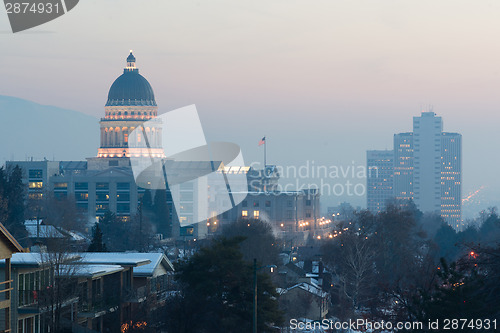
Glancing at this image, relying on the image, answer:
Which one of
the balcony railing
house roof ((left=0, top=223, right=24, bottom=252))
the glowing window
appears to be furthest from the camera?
the glowing window

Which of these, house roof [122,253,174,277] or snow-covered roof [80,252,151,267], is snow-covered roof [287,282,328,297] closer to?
house roof [122,253,174,277]

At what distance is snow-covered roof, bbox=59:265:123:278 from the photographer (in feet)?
128

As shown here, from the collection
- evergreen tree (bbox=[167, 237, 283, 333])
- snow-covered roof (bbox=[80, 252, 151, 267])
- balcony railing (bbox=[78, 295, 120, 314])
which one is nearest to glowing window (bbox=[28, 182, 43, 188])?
snow-covered roof (bbox=[80, 252, 151, 267])

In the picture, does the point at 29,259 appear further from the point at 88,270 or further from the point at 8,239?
the point at 8,239

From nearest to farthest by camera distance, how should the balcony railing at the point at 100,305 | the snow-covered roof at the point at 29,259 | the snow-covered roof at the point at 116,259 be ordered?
the snow-covered roof at the point at 29,259, the balcony railing at the point at 100,305, the snow-covered roof at the point at 116,259

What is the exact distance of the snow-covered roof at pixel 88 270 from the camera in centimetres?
3897

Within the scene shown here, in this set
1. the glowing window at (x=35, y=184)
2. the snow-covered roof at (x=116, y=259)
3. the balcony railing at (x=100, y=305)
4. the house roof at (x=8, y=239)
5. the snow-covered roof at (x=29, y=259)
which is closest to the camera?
the house roof at (x=8, y=239)

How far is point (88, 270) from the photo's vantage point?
40875mm

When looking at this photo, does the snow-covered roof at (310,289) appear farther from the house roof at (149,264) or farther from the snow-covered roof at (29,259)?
the snow-covered roof at (29,259)

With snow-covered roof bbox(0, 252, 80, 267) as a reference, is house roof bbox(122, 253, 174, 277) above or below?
below

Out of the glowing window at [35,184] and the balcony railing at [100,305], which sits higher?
the glowing window at [35,184]

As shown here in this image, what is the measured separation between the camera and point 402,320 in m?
41.6

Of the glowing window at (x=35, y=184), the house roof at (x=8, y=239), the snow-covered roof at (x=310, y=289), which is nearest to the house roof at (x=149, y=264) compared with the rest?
the snow-covered roof at (x=310, y=289)

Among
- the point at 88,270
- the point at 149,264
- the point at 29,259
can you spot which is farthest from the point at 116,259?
the point at 29,259
